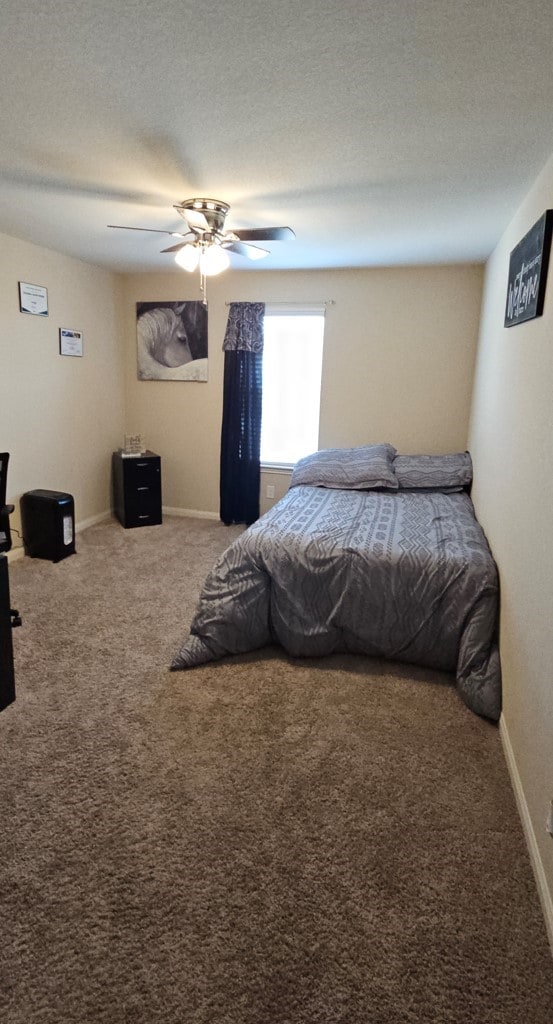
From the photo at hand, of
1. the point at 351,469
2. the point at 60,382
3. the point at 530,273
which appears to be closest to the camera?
the point at 530,273

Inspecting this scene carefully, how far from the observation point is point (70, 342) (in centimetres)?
429

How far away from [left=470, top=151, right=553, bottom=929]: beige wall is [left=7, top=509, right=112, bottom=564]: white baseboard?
3.27 m

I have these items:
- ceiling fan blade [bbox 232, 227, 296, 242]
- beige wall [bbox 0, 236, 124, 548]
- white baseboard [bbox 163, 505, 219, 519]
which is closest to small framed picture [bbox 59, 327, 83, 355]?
beige wall [bbox 0, 236, 124, 548]

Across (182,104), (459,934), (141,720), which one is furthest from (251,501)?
(459,934)

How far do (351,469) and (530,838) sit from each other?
2763 millimetres

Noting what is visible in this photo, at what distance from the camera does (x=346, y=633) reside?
8.45ft

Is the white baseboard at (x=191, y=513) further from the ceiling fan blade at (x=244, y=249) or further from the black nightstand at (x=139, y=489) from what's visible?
the ceiling fan blade at (x=244, y=249)

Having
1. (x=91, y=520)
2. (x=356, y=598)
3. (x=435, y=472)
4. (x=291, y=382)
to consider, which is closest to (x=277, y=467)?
(x=291, y=382)

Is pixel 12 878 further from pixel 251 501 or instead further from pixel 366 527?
pixel 251 501

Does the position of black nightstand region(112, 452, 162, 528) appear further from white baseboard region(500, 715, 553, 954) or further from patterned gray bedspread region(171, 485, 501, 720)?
white baseboard region(500, 715, 553, 954)

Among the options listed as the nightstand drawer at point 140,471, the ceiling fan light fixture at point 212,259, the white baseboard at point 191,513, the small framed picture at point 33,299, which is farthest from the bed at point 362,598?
the small framed picture at point 33,299

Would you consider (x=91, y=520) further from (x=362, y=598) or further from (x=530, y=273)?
(x=530, y=273)

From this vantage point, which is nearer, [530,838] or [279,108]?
[530,838]

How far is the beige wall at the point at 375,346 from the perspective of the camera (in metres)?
4.19
